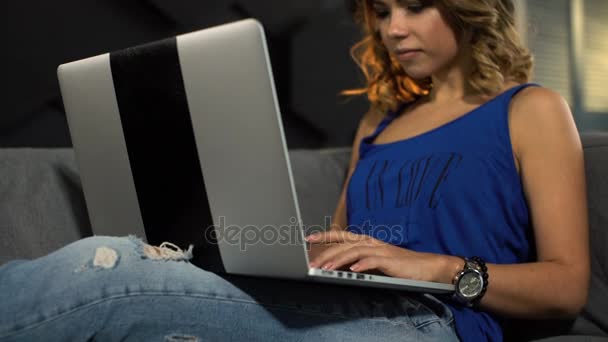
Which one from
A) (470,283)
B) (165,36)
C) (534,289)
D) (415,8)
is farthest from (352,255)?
(165,36)

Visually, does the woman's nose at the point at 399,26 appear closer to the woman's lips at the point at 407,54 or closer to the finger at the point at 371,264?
the woman's lips at the point at 407,54

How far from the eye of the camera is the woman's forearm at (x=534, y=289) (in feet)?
2.79

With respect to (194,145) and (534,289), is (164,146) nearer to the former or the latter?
(194,145)

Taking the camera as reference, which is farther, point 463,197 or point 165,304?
point 463,197

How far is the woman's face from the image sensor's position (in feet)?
3.66

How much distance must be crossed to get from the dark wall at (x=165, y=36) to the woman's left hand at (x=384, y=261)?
817 millimetres

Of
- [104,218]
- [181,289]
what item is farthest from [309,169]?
[181,289]

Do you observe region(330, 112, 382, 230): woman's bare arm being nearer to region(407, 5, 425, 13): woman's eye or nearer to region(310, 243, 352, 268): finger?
region(407, 5, 425, 13): woman's eye

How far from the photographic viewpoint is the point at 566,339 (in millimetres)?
924

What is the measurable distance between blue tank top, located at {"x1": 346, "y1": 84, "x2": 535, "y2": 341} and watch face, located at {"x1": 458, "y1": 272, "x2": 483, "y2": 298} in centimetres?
11

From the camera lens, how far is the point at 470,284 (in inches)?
32.6

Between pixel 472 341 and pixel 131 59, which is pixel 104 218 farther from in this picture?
pixel 472 341

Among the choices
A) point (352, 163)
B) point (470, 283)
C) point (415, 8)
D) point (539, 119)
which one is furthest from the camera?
point (352, 163)

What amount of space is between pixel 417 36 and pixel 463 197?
327mm
